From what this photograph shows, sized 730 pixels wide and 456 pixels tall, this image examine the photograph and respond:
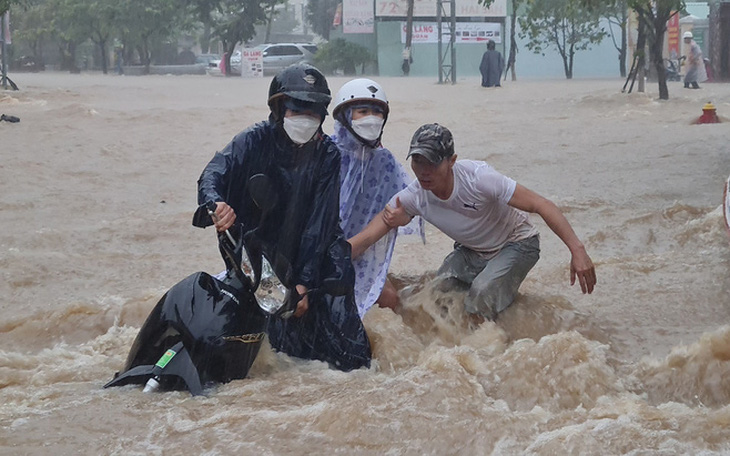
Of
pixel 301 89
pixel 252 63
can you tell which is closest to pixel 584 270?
pixel 301 89

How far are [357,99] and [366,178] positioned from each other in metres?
0.49

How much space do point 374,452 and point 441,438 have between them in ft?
0.84

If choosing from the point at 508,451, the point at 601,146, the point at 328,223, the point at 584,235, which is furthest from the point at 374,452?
the point at 601,146

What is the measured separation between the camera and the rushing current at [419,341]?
3.71 metres

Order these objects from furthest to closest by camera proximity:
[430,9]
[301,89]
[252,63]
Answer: [430,9] → [252,63] → [301,89]

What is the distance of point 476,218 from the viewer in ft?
16.2

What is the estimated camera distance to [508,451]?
358 centimetres

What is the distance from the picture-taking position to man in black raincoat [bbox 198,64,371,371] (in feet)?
13.7

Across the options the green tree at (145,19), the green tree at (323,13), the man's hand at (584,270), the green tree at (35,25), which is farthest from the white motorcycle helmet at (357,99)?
the green tree at (323,13)

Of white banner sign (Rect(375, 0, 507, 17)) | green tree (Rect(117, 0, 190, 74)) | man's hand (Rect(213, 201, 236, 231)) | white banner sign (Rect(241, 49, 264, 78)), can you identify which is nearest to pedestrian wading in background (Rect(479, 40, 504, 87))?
white banner sign (Rect(241, 49, 264, 78))

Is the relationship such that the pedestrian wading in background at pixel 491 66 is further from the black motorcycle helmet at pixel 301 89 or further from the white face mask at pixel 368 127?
the black motorcycle helmet at pixel 301 89

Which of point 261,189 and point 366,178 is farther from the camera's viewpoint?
point 366,178

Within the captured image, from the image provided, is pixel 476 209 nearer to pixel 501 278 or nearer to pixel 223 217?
pixel 501 278

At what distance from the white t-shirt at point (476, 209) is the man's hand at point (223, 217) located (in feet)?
4.47
